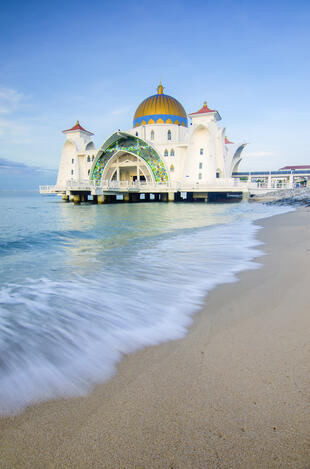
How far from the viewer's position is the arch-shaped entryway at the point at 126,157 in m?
30.1

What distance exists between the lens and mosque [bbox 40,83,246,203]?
2769 cm

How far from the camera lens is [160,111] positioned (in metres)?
34.3

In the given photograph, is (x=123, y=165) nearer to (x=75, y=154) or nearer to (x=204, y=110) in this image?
(x=75, y=154)

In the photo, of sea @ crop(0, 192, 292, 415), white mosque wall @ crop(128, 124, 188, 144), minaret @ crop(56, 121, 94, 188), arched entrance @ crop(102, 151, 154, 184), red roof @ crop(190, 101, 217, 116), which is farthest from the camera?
minaret @ crop(56, 121, 94, 188)

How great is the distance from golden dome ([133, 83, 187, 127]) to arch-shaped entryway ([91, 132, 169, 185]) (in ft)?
16.8

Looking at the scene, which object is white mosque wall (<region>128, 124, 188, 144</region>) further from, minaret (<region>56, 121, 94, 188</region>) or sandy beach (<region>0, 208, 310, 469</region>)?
sandy beach (<region>0, 208, 310, 469</region>)

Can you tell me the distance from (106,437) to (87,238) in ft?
22.8

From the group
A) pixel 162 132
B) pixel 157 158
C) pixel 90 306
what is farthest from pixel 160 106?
pixel 90 306

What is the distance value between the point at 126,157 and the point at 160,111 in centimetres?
700

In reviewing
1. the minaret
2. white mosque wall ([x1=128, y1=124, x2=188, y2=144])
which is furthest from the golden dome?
the minaret

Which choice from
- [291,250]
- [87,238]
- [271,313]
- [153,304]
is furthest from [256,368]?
[87,238]

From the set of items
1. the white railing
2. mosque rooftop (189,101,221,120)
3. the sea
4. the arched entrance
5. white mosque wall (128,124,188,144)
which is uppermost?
mosque rooftop (189,101,221,120)

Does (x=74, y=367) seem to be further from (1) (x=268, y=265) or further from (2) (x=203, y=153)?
(2) (x=203, y=153)

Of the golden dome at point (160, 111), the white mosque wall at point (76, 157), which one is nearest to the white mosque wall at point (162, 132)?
the golden dome at point (160, 111)
